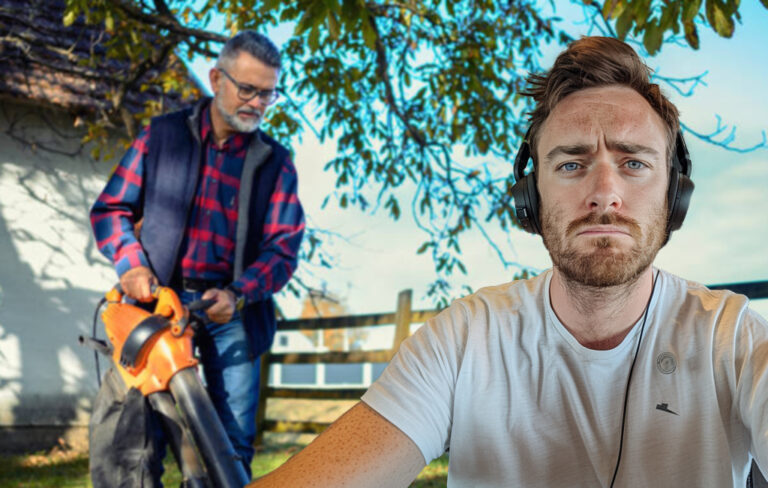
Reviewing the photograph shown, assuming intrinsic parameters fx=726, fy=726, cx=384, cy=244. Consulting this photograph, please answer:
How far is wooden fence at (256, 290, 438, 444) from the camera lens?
285 inches

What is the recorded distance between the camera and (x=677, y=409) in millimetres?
1437

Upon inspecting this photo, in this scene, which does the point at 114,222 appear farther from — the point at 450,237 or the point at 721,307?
the point at 450,237

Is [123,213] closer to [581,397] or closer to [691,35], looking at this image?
[581,397]

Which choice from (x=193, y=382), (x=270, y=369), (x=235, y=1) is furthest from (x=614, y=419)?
(x=270, y=369)

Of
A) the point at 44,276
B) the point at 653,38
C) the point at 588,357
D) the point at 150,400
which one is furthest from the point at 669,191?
the point at 44,276

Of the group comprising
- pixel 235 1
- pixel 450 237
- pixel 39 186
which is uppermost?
pixel 235 1

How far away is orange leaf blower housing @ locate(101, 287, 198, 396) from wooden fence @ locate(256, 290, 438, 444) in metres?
4.60

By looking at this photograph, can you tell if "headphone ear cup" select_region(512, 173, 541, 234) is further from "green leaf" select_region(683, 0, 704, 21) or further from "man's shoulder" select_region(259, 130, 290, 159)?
"man's shoulder" select_region(259, 130, 290, 159)

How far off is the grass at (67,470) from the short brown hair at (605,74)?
13.4 ft

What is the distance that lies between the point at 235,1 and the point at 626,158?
498 cm

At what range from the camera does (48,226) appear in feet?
24.8

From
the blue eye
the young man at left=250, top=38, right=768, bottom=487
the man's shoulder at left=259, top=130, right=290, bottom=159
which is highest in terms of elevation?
the man's shoulder at left=259, top=130, right=290, bottom=159

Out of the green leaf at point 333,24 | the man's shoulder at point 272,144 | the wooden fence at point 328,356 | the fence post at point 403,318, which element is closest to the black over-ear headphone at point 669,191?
the green leaf at point 333,24

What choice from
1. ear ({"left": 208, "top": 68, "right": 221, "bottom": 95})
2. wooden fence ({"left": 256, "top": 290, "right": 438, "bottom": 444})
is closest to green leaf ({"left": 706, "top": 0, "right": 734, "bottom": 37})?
ear ({"left": 208, "top": 68, "right": 221, "bottom": 95})
